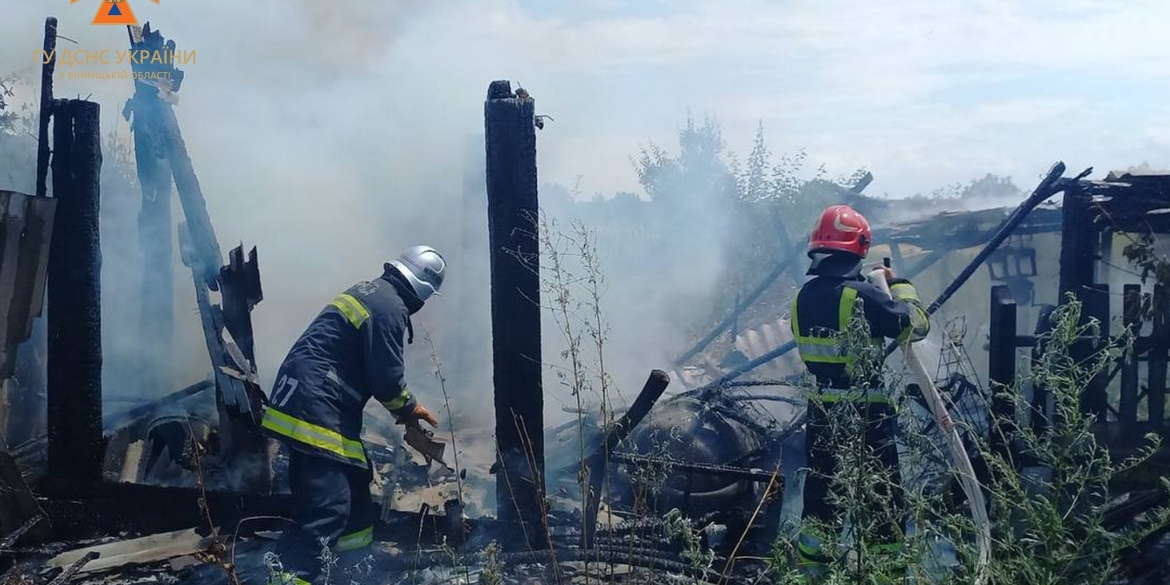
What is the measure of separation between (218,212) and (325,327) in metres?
9.93

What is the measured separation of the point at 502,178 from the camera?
5344mm

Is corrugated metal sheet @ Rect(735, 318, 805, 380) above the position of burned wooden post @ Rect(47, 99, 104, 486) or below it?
below

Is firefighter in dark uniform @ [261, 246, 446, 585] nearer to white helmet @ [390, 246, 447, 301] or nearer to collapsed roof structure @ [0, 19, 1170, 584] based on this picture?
white helmet @ [390, 246, 447, 301]

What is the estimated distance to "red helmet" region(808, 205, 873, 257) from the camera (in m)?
4.97

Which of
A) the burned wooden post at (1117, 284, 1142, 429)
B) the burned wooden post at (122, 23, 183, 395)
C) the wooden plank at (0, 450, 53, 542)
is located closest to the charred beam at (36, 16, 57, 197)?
the burned wooden post at (122, 23, 183, 395)

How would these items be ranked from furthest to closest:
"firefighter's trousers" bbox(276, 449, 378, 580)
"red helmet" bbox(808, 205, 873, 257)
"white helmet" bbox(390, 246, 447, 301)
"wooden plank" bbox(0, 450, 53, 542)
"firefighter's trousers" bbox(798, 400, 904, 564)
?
"wooden plank" bbox(0, 450, 53, 542), "white helmet" bbox(390, 246, 447, 301), "red helmet" bbox(808, 205, 873, 257), "firefighter's trousers" bbox(276, 449, 378, 580), "firefighter's trousers" bbox(798, 400, 904, 564)

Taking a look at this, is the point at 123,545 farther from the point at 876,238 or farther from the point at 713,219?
the point at 713,219

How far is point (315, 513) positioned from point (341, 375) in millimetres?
764

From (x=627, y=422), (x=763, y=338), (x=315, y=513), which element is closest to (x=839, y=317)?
(x=627, y=422)

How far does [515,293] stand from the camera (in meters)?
5.39

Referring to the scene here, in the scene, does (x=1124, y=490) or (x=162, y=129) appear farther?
(x=162, y=129)

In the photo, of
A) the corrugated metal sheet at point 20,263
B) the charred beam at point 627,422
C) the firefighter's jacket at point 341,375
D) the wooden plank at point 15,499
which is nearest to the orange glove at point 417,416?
the firefighter's jacket at point 341,375

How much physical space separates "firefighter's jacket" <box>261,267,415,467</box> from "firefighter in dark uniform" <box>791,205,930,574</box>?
233 centimetres

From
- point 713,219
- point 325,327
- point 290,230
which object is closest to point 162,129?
point 325,327
